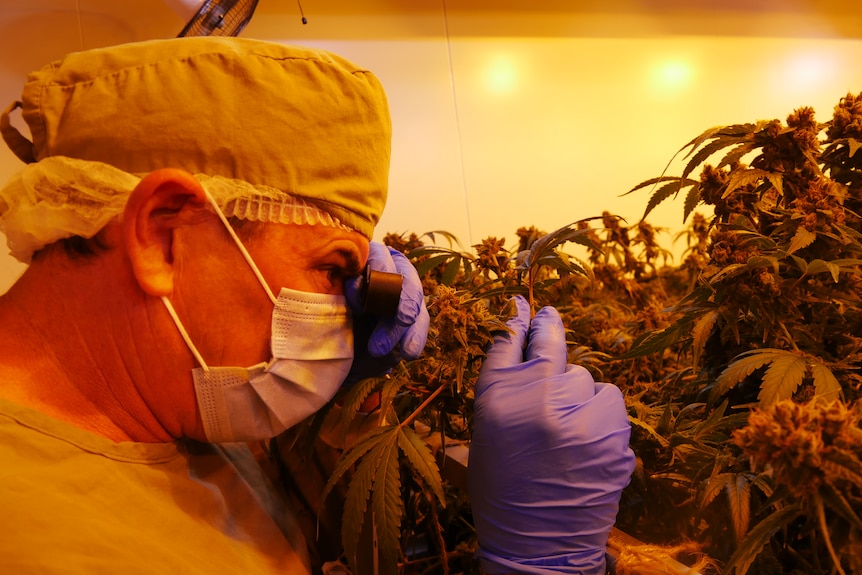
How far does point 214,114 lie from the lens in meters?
0.88

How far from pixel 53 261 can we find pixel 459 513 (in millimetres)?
825

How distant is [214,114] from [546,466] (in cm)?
63

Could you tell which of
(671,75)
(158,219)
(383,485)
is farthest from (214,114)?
(671,75)

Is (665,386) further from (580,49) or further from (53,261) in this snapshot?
(580,49)

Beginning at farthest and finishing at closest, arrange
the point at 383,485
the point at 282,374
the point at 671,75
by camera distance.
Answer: the point at 671,75, the point at 282,374, the point at 383,485

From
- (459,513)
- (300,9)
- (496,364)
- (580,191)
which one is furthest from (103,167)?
(580,191)

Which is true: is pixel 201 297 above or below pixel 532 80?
below

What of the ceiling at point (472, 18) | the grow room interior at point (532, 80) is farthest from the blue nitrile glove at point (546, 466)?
the ceiling at point (472, 18)

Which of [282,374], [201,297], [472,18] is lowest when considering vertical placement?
[282,374]

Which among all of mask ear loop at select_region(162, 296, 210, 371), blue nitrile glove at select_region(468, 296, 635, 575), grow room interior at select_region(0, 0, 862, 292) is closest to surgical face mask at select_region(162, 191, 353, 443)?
mask ear loop at select_region(162, 296, 210, 371)

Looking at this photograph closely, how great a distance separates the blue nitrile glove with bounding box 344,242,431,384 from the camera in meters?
0.99

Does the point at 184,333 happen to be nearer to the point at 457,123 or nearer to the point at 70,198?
the point at 70,198

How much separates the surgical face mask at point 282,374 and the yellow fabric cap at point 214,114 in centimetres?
11

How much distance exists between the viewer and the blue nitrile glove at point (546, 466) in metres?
0.86
